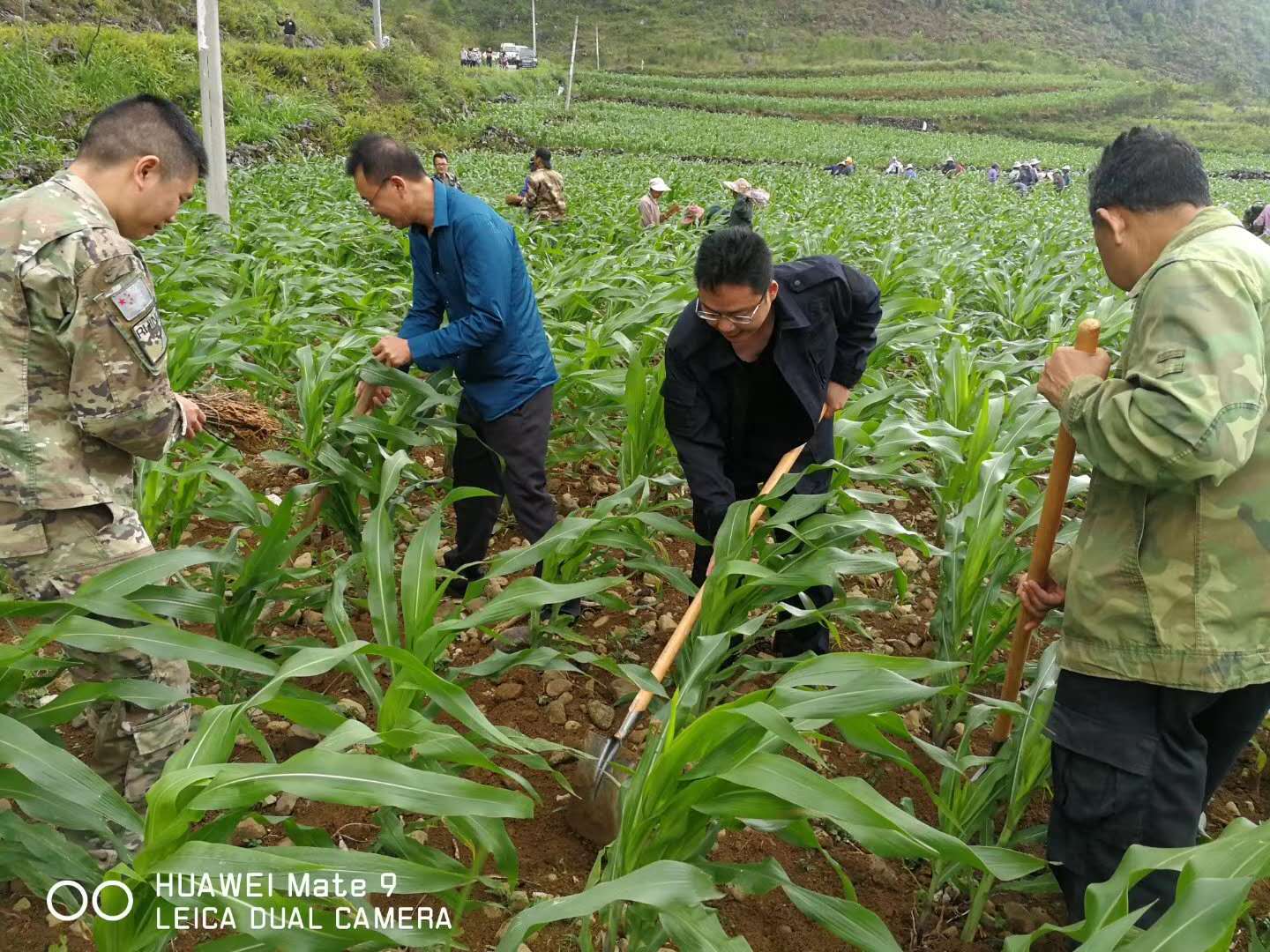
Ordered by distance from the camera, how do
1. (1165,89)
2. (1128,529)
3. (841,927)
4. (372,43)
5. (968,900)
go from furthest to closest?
(1165,89) → (372,43) → (968,900) → (1128,529) → (841,927)

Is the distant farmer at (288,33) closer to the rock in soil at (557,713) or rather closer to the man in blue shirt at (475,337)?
the man in blue shirt at (475,337)

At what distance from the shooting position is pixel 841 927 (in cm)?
141

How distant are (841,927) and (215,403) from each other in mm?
2520

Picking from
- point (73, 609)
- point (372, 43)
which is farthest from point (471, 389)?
point (372, 43)

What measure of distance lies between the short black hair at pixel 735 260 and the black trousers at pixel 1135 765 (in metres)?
1.16

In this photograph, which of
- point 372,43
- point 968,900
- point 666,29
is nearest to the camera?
point 968,900

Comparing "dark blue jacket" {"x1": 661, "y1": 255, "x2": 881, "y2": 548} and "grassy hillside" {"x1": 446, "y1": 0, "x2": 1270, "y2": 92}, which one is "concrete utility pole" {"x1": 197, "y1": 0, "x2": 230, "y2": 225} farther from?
"grassy hillside" {"x1": 446, "y1": 0, "x2": 1270, "y2": 92}

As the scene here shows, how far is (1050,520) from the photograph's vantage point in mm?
1884

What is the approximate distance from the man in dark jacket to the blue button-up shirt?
67cm

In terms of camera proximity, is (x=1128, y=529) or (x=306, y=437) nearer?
(x=1128, y=529)

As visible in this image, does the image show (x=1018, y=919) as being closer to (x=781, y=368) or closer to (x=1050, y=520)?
(x=1050, y=520)

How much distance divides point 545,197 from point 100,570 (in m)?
7.59

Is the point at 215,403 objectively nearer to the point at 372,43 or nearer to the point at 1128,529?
the point at 1128,529

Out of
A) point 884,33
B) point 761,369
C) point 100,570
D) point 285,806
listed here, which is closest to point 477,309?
point 761,369
